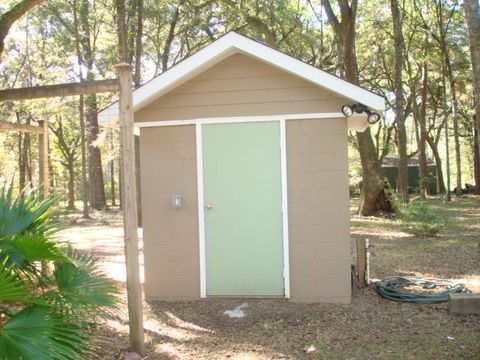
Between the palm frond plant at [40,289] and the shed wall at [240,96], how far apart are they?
2.86 meters

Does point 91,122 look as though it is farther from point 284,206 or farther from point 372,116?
point 372,116

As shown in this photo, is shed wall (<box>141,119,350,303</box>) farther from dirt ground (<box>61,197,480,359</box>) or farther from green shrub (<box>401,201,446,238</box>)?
green shrub (<box>401,201,446,238</box>)

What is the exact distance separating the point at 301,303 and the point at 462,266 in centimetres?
379

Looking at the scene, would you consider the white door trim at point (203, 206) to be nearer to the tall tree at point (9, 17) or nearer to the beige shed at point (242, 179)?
the beige shed at point (242, 179)

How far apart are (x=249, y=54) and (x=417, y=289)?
3929mm

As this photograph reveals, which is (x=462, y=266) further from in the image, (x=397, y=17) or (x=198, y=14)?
(x=198, y=14)

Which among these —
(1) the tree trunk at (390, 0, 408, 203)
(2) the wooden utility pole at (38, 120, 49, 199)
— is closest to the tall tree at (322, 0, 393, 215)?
(1) the tree trunk at (390, 0, 408, 203)

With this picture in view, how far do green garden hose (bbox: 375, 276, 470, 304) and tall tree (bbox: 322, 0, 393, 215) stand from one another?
25.1 feet

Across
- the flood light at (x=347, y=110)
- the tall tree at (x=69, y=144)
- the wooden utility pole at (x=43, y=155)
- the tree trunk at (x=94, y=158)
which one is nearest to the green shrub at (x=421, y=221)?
the flood light at (x=347, y=110)

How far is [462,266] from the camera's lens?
27.5ft

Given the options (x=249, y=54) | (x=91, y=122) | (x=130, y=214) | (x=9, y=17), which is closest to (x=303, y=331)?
(x=130, y=214)

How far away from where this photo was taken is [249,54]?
237 inches

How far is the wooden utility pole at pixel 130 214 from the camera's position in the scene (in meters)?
4.34

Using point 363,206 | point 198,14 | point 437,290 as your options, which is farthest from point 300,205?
point 198,14
